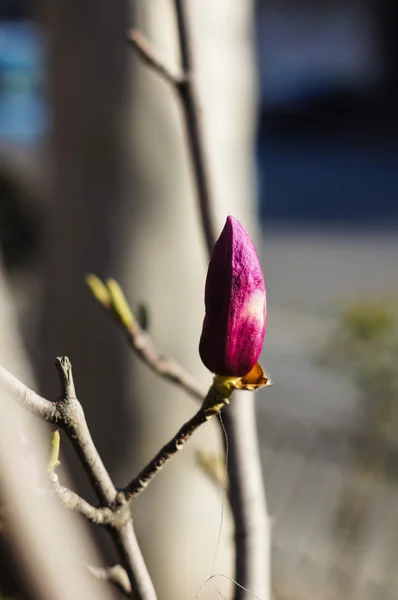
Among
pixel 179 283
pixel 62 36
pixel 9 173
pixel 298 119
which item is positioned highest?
pixel 62 36

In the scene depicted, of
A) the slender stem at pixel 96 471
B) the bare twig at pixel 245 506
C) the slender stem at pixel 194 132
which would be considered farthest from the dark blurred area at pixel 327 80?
the slender stem at pixel 96 471

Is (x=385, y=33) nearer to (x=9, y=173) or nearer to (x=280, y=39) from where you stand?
(x=280, y=39)

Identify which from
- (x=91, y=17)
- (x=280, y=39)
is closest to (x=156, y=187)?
(x=91, y=17)

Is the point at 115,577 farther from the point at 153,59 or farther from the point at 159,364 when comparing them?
the point at 153,59

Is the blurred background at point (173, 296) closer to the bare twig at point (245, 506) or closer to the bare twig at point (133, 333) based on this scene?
the bare twig at point (133, 333)

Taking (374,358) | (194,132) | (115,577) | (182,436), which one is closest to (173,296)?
(374,358)

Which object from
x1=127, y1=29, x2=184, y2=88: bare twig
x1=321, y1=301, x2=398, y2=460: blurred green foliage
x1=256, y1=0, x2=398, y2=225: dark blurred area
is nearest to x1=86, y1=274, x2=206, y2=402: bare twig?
x1=127, y1=29, x2=184, y2=88: bare twig
